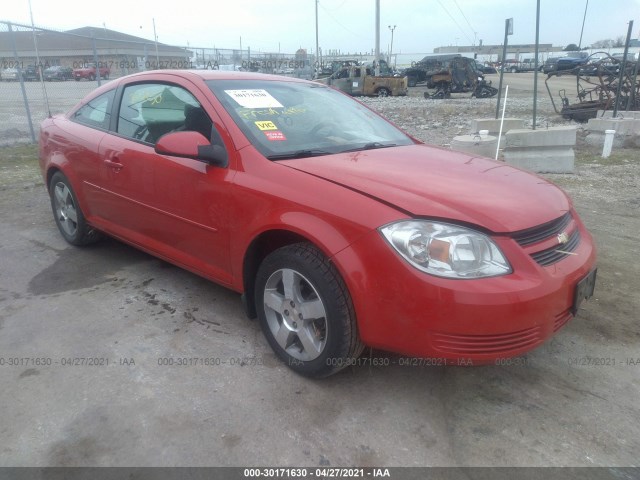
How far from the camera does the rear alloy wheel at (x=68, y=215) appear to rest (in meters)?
4.49

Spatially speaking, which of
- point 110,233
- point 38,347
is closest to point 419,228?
point 38,347

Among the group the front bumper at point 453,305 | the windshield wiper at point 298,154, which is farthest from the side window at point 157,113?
the front bumper at point 453,305

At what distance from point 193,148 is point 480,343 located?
72.7 inches

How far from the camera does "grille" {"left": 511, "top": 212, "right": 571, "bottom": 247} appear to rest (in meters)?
2.39

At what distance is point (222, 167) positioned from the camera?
300 centimetres

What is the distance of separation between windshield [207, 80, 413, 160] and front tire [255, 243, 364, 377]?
0.66 meters

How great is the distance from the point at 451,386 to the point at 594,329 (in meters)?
1.22

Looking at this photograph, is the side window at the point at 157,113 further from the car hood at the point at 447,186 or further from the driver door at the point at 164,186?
the car hood at the point at 447,186

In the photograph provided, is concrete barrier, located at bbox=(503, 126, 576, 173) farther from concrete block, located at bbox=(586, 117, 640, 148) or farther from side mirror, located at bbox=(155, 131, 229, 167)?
side mirror, located at bbox=(155, 131, 229, 167)

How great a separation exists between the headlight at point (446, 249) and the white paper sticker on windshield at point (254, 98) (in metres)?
1.45

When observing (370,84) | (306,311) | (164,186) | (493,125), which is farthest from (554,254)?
(370,84)

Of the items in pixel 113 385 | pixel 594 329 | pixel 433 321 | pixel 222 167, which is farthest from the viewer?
pixel 594 329

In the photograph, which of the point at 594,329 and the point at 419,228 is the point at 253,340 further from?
the point at 594,329

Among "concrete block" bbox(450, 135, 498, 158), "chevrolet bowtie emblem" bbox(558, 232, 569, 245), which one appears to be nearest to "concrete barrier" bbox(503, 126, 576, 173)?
"concrete block" bbox(450, 135, 498, 158)
